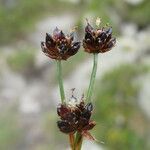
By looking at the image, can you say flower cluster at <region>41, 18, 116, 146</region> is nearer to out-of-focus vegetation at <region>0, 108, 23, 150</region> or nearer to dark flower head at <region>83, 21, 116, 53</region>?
dark flower head at <region>83, 21, 116, 53</region>

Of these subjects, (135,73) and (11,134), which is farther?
(135,73)

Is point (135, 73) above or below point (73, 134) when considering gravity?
above

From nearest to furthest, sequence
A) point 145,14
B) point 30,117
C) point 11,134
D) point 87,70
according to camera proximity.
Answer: point 11,134 → point 30,117 → point 87,70 → point 145,14

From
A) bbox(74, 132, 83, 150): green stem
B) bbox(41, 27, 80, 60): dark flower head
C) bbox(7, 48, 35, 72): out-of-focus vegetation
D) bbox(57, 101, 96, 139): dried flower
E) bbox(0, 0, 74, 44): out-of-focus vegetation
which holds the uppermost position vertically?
bbox(0, 0, 74, 44): out-of-focus vegetation

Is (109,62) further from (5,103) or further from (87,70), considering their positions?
(5,103)

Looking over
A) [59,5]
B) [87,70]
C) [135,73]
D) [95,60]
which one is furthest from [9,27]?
[95,60]

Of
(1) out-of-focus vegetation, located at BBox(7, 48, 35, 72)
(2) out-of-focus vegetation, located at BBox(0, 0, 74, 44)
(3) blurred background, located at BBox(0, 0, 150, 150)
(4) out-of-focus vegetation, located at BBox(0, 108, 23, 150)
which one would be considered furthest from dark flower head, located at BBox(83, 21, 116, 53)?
(2) out-of-focus vegetation, located at BBox(0, 0, 74, 44)
